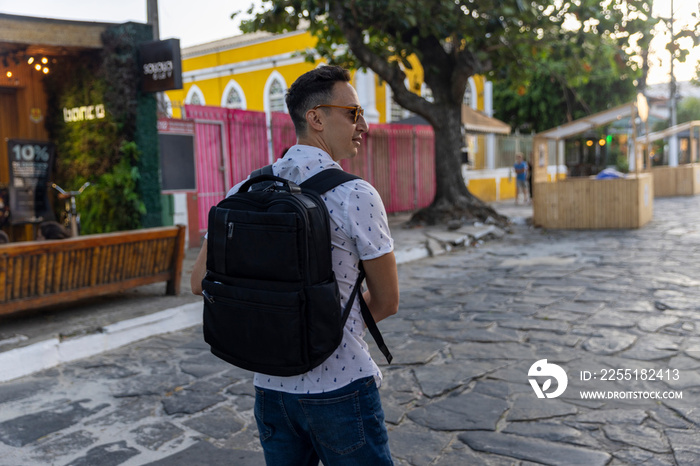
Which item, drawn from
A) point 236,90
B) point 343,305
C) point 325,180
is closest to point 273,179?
point 325,180

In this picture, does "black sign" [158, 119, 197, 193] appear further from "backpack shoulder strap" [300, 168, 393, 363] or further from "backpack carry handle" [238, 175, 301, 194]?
"backpack shoulder strap" [300, 168, 393, 363]

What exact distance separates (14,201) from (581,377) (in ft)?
26.3

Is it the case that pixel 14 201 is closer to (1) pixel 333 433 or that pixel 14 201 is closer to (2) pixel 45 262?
(2) pixel 45 262

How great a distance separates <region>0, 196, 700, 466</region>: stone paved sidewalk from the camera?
359cm

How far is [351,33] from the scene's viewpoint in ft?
43.6

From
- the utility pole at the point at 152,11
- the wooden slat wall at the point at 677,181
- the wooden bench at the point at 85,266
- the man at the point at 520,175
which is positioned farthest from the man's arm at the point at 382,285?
the wooden slat wall at the point at 677,181

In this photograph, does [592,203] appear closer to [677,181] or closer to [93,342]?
[93,342]

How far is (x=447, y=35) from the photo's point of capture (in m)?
13.5

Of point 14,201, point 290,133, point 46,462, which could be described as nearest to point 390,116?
point 290,133

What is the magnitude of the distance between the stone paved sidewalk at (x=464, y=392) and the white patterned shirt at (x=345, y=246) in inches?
69.5

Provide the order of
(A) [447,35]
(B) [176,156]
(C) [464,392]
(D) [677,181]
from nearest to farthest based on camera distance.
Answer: (C) [464,392], (B) [176,156], (A) [447,35], (D) [677,181]

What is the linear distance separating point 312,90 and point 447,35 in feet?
40.4

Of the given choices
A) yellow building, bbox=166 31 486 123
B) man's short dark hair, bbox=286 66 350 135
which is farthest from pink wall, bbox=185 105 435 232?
man's short dark hair, bbox=286 66 350 135

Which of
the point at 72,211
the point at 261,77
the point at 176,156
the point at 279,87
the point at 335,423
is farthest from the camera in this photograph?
the point at 261,77
